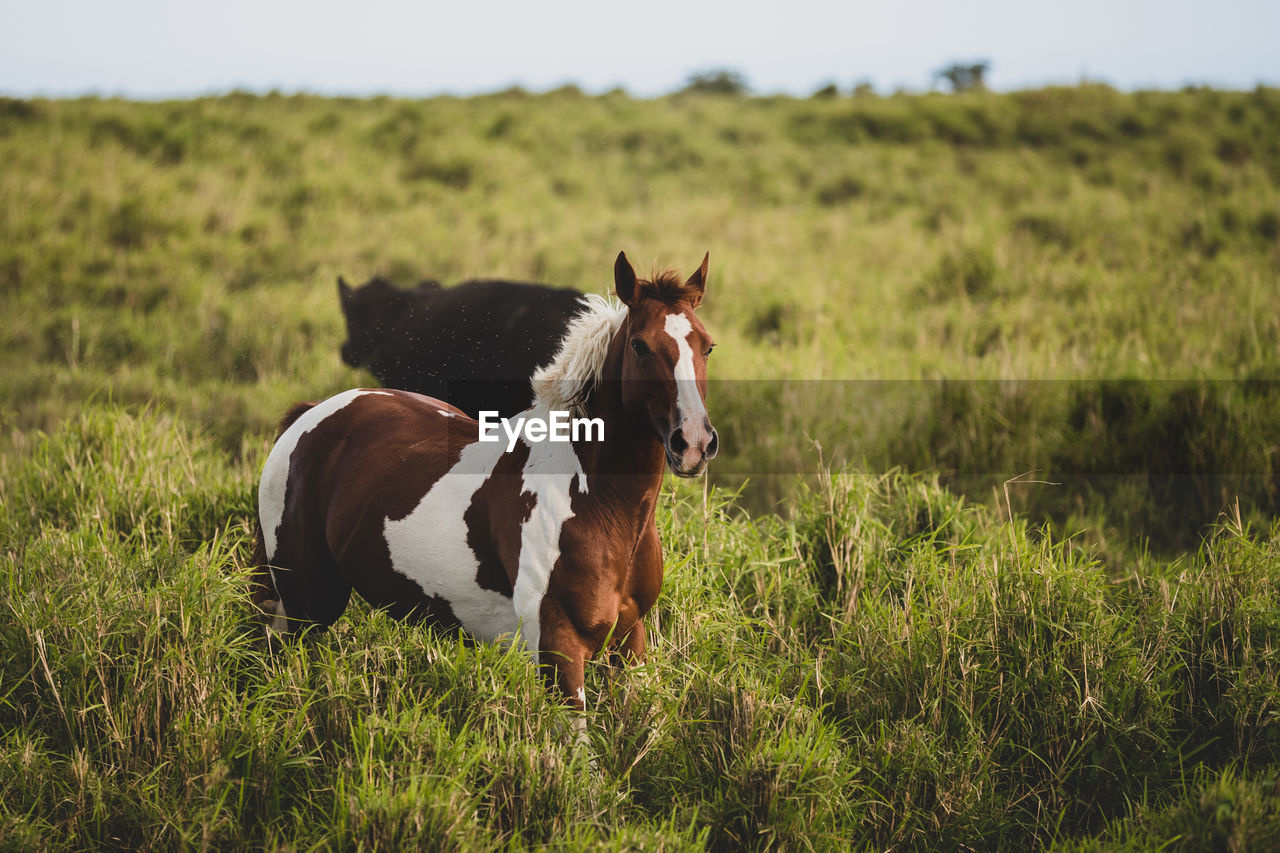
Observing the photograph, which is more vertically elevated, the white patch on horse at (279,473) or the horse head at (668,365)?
the horse head at (668,365)

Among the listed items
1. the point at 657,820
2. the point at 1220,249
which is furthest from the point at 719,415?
the point at 1220,249

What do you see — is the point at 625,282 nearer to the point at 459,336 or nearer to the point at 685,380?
the point at 685,380

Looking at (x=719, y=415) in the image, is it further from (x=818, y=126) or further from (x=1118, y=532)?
(x=818, y=126)

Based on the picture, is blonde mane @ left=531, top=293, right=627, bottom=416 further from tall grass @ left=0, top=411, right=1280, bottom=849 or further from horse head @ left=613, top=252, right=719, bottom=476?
tall grass @ left=0, top=411, right=1280, bottom=849

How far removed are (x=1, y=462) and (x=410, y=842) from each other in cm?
400

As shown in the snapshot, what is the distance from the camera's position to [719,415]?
6438mm

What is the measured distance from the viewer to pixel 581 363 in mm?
2703

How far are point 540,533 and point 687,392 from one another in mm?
667

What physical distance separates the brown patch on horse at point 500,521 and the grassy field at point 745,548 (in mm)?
301

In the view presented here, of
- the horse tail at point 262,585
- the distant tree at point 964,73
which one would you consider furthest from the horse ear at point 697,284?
the distant tree at point 964,73

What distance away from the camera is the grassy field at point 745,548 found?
2652mm

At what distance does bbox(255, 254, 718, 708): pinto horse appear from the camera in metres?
2.53

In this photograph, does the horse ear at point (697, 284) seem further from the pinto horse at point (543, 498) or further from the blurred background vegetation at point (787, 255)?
the blurred background vegetation at point (787, 255)

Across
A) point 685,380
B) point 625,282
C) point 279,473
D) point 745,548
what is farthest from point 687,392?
Result: point 745,548
